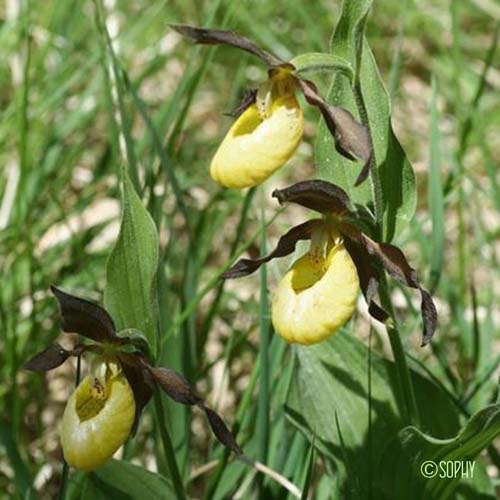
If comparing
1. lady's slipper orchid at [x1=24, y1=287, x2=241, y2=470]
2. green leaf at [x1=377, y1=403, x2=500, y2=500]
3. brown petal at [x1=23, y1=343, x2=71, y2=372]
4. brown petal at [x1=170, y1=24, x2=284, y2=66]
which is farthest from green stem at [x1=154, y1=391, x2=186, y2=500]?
brown petal at [x1=170, y1=24, x2=284, y2=66]

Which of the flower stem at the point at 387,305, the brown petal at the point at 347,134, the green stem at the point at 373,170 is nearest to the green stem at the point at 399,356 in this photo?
the flower stem at the point at 387,305

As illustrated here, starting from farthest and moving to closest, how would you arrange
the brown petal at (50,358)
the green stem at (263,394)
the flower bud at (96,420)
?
1. the green stem at (263,394)
2. the brown petal at (50,358)
3. the flower bud at (96,420)

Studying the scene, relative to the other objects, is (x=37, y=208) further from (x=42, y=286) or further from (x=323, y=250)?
(x=323, y=250)

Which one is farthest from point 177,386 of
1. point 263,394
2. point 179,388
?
point 263,394

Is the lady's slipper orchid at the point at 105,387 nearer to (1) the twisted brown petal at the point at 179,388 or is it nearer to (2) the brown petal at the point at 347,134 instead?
(1) the twisted brown petal at the point at 179,388

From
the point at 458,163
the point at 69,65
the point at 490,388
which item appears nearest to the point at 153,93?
the point at 69,65

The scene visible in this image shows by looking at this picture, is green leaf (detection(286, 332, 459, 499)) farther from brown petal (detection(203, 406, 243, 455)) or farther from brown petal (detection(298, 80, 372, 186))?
brown petal (detection(298, 80, 372, 186))
